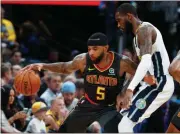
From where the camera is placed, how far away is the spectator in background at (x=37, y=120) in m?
9.81

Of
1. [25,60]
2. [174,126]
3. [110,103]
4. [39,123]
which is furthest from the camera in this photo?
[25,60]

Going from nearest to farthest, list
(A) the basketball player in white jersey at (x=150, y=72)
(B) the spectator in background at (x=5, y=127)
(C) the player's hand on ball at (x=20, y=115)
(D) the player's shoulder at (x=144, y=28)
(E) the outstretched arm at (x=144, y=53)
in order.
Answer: (E) the outstretched arm at (x=144, y=53)
(D) the player's shoulder at (x=144, y=28)
(A) the basketball player in white jersey at (x=150, y=72)
(B) the spectator in background at (x=5, y=127)
(C) the player's hand on ball at (x=20, y=115)

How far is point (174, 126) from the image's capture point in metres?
7.48

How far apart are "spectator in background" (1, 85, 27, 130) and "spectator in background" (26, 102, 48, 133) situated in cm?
17

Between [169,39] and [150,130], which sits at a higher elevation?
[169,39]

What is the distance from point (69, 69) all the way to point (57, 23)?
7346 mm

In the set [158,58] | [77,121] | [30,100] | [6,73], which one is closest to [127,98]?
[158,58]

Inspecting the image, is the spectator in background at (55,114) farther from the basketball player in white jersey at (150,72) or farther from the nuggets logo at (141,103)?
the nuggets logo at (141,103)

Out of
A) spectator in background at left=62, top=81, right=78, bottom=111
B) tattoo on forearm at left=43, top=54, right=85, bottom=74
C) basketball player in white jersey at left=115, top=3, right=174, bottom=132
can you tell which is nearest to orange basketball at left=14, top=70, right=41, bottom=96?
tattoo on forearm at left=43, top=54, right=85, bottom=74

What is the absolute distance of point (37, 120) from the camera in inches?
389

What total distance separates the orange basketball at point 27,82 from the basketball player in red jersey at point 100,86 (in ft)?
2.23

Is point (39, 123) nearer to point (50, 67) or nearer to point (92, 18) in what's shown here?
point (50, 67)

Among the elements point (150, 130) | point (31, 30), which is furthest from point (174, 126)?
point (31, 30)

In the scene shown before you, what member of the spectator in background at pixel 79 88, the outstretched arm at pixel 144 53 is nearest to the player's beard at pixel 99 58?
the outstretched arm at pixel 144 53
